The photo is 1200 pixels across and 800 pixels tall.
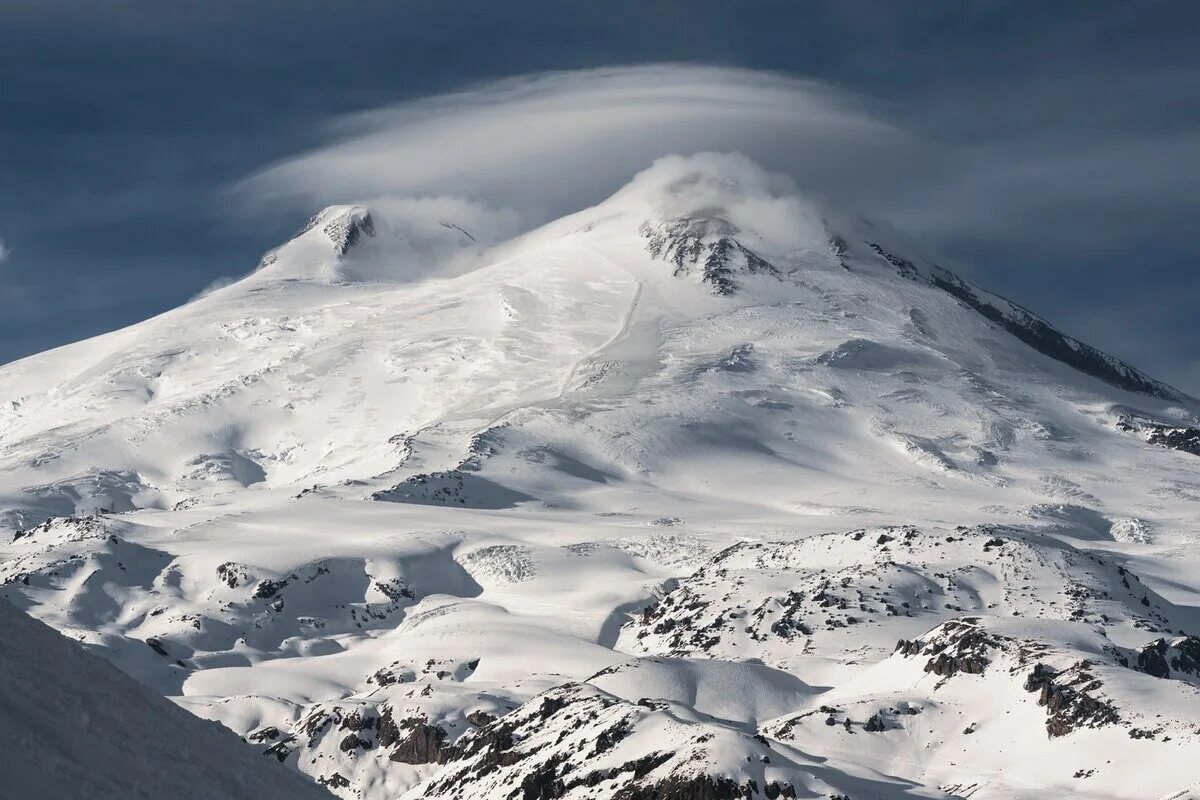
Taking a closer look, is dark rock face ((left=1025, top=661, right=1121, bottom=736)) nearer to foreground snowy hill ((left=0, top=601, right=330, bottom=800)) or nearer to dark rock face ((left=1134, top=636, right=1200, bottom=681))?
dark rock face ((left=1134, top=636, right=1200, bottom=681))

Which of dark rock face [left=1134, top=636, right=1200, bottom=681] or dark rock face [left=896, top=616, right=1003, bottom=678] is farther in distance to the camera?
dark rock face [left=1134, top=636, right=1200, bottom=681]

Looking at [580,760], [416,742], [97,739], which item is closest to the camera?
[97,739]

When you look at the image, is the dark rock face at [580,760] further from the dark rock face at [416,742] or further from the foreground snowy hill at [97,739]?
the foreground snowy hill at [97,739]

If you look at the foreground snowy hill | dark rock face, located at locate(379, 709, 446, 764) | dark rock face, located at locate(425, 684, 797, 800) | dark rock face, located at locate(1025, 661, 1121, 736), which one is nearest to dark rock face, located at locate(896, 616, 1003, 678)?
dark rock face, located at locate(1025, 661, 1121, 736)

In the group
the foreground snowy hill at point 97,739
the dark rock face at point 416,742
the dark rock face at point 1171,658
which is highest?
the foreground snowy hill at point 97,739

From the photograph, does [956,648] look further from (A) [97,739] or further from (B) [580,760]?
(A) [97,739]

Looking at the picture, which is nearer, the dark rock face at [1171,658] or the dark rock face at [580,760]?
the dark rock face at [580,760]

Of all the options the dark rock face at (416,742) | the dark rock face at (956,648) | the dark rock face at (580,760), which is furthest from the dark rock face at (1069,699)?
the dark rock face at (416,742)

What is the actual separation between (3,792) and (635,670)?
13968cm

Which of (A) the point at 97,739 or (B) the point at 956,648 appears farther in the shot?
(B) the point at 956,648

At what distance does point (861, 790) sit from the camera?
11538 centimetres

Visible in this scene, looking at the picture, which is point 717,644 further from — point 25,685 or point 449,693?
point 25,685

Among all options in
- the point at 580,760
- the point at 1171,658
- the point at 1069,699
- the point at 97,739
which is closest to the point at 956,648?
the point at 1069,699

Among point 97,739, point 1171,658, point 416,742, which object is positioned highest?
point 97,739
